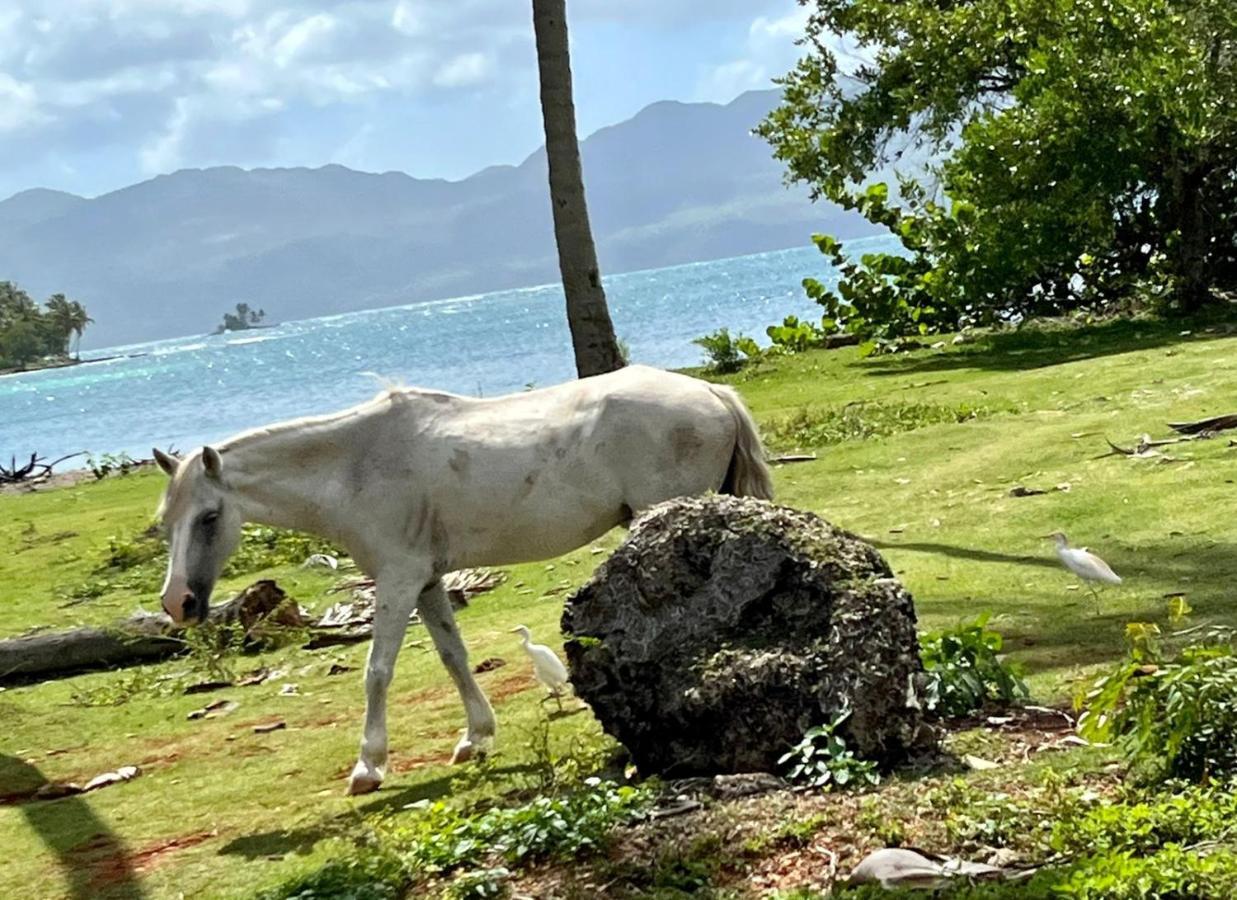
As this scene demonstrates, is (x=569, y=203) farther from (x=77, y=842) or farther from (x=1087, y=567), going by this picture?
(x=77, y=842)

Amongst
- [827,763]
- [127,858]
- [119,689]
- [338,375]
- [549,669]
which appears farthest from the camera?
[338,375]

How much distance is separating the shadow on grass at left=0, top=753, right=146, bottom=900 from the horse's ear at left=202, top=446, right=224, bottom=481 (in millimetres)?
1837

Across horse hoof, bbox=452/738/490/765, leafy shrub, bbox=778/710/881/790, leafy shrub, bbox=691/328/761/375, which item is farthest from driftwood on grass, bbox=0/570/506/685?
leafy shrub, bbox=691/328/761/375

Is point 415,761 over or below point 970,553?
below

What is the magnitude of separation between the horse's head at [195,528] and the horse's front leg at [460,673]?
1.11 metres

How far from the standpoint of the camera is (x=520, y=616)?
11703 mm

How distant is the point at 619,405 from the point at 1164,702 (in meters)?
3.76

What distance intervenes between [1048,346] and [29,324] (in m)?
123

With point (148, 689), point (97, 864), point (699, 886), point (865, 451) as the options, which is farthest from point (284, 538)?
point (699, 886)

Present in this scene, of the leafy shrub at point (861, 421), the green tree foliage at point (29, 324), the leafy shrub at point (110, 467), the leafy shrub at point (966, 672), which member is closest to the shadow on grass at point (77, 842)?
the leafy shrub at point (966, 672)

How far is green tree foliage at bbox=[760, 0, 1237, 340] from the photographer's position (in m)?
22.7

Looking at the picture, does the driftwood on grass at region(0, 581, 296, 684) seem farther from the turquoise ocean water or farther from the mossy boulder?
the turquoise ocean water

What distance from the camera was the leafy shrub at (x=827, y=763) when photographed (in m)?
5.94

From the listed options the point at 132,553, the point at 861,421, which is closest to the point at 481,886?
the point at 132,553
